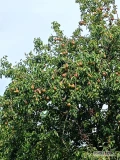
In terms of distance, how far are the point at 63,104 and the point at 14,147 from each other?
3792 millimetres

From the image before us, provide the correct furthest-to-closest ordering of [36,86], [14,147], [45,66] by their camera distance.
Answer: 1. [14,147]
2. [45,66]
3. [36,86]

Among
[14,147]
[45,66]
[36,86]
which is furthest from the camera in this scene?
[14,147]

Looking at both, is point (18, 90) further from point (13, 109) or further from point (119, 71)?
point (119, 71)

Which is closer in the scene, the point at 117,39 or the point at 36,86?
the point at 36,86

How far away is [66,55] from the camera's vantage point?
567 inches

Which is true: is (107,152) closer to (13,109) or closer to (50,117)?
(50,117)

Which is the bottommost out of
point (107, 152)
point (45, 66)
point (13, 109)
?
point (107, 152)

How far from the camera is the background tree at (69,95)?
1309cm

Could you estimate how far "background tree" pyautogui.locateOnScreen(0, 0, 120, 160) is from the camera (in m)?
13.1

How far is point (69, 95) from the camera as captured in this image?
517 inches

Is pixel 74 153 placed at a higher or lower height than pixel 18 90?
lower

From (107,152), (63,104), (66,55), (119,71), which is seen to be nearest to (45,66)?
(66,55)

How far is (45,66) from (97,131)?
2.83 meters

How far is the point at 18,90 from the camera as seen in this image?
13898 millimetres
